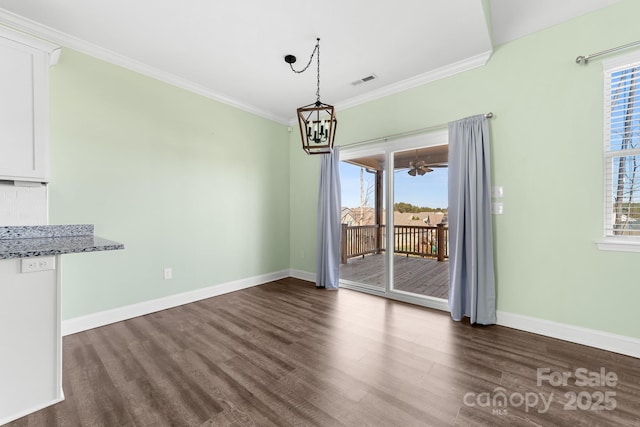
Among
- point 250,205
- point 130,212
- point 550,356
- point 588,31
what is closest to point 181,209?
point 130,212

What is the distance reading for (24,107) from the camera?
6.47 feet

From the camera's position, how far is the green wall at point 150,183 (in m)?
2.62

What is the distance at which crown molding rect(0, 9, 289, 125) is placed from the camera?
2.30 meters

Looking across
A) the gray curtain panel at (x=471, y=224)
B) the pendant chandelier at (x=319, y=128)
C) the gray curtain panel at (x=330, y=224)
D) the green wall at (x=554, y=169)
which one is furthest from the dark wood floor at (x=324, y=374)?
the pendant chandelier at (x=319, y=128)

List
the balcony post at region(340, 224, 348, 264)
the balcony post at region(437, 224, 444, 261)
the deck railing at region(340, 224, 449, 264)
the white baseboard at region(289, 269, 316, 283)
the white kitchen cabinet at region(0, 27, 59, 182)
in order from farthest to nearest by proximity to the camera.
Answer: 1. the balcony post at region(340, 224, 348, 264)
2. the balcony post at region(437, 224, 444, 261)
3. the deck railing at region(340, 224, 449, 264)
4. the white baseboard at region(289, 269, 316, 283)
5. the white kitchen cabinet at region(0, 27, 59, 182)

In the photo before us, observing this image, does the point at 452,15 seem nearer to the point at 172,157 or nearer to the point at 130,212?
the point at 172,157

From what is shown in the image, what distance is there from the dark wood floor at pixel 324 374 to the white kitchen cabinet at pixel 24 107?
5.25 ft

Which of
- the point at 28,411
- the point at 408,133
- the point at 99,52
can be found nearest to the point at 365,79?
the point at 408,133

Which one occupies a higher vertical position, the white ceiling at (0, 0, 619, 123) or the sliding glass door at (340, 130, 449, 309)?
the white ceiling at (0, 0, 619, 123)

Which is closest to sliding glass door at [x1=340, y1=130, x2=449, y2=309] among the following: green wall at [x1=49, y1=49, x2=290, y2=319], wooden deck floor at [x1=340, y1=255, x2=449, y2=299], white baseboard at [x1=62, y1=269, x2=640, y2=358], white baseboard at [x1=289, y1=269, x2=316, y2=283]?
wooden deck floor at [x1=340, y1=255, x2=449, y2=299]

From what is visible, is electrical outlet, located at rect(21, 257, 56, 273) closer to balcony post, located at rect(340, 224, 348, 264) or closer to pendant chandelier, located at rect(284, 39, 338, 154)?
pendant chandelier, located at rect(284, 39, 338, 154)

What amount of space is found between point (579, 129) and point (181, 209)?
14.6 feet

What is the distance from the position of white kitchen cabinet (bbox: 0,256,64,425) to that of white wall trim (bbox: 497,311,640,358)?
12.7ft

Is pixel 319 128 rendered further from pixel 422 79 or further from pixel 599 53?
pixel 599 53
